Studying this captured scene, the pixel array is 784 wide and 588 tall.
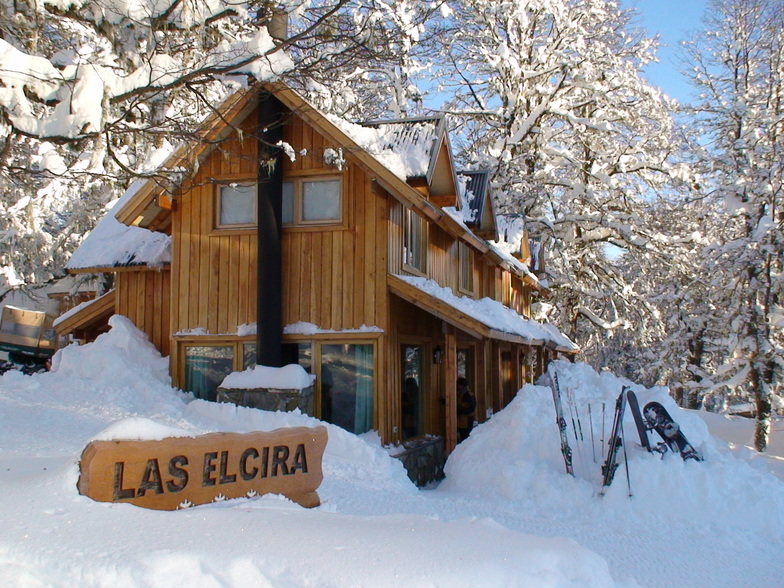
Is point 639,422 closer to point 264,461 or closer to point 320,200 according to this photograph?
point 264,461

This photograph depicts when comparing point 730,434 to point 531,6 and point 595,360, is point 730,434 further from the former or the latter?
point 595,360

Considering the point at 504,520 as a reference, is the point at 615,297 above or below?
above

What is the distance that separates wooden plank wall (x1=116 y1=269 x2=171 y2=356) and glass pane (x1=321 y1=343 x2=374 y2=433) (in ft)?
11.8

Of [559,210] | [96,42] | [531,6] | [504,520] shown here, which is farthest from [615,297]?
[96,42]

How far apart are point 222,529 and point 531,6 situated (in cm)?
2032

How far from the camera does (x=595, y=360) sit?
5053cm

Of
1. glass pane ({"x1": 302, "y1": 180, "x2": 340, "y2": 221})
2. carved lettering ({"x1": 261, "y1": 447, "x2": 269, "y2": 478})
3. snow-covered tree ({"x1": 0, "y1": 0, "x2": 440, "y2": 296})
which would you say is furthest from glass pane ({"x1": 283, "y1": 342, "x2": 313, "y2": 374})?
carved lettering ({"x1": 261, "y1": 447, "x2": 269, "y2": 478})

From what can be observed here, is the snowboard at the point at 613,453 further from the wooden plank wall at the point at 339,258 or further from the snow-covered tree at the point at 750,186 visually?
the snow-covered tree at the point at 750,186

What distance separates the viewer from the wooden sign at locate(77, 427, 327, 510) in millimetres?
5117

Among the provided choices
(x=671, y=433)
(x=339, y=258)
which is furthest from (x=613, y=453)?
(x=339, y=258)

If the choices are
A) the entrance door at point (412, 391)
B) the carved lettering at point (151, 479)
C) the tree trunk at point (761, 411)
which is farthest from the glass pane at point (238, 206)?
the tree trunk at point (761, 411)

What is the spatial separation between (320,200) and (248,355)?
2.96 m

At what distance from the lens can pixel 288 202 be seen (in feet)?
42.6

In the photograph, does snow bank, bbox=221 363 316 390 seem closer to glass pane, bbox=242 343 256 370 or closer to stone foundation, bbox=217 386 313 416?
stone foundation, bbox=217 386 313 416
